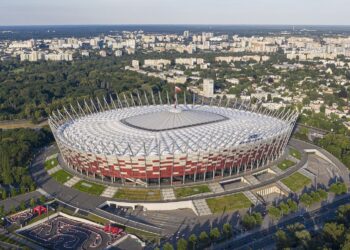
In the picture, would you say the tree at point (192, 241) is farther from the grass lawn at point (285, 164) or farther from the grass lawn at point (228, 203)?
the grass lawn at point (285, 164)

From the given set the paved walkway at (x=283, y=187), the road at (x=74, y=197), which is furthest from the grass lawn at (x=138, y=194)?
the paved walkway at (x=283, y=187)

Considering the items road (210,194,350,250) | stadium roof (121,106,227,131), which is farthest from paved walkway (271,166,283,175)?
stadium roof (121,106,227,131)

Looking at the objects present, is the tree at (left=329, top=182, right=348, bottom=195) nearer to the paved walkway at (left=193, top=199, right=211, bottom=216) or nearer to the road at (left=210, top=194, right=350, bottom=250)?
the road at (left=210, top=194, right=350, bottom=250)

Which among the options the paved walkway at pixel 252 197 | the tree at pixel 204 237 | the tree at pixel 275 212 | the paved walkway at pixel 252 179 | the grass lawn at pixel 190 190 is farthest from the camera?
the paved walkway at pixel 252 179

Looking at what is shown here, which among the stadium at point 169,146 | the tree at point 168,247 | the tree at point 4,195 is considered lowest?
the tree at point 4,195

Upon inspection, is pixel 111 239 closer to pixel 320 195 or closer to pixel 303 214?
pixel 303 214

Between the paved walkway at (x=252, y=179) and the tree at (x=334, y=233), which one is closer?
the tree at (x=334, y=233)

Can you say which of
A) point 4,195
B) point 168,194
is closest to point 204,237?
point 168,194

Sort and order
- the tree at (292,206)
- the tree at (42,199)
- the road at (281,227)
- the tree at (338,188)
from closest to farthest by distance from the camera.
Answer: the road at (281,227) → the tree at (292,206) → the tree at (42,199) → the tree at (338,188)
